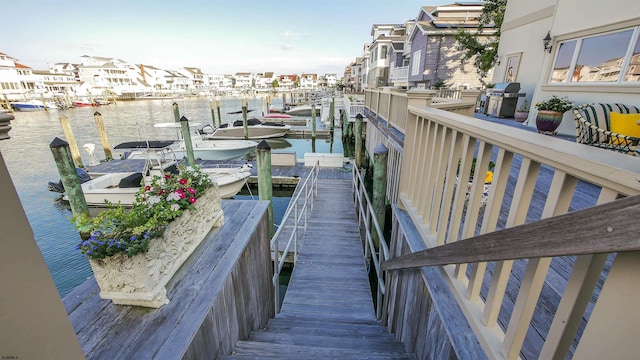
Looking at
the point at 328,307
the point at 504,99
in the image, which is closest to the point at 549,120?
the point at 504,99

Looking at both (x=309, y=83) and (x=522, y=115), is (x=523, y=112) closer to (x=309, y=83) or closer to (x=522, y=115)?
(x=522, y=115)

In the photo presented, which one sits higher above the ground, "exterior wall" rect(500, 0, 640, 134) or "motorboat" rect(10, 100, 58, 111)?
"exterior wall" rect(500, 0, 640, 134)

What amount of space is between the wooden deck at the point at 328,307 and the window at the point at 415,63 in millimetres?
14769

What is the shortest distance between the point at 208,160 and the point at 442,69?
15582 mm

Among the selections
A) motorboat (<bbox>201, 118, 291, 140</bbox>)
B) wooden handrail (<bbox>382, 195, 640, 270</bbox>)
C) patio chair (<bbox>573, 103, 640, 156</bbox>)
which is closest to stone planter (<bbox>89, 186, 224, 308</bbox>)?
wooden handrail (<bbox>382, 195, 640, 270</bbox>)

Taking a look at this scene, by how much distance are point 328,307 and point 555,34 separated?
7754 millimetres

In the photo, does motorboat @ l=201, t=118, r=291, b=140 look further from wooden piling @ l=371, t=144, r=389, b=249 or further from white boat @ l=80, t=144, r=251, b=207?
wooden piling @ l=371, t=144, r=389, b=249

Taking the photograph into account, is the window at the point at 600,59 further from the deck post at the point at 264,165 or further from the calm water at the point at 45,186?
the calm water at the point at 45,186

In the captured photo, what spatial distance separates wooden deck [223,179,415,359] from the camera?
2209 mm

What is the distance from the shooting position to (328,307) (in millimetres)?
3904

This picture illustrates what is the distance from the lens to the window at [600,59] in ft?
14.5

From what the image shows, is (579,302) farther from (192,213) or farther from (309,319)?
(309,319)

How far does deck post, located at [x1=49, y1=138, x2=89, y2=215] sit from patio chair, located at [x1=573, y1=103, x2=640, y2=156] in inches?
428

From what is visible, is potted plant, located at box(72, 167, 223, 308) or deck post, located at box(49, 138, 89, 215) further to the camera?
deck post, located at box(49, 138, 89, 215)
